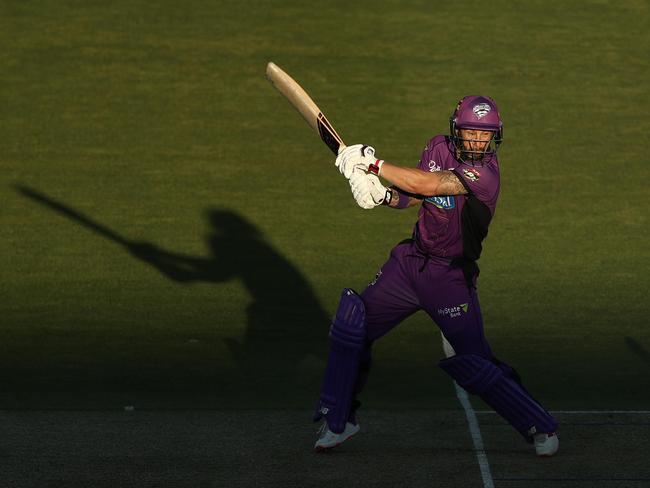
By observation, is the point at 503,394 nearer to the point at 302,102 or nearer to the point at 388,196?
the point at 388,196

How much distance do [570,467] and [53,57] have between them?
10.5 m

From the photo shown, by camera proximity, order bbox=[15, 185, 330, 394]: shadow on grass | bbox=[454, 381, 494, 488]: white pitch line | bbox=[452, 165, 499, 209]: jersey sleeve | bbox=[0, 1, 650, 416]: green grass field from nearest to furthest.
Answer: bbox=[454, 381, 494, 488]: white pitch line → bbox=[452, 165, 499, 209]: jersey sleeve → bbox=[0, 1, 650, 416]: green grass field → bbox=[15, 185, 330, 394]: shadow on grass

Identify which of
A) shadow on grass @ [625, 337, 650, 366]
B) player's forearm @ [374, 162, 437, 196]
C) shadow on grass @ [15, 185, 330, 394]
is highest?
player's forearm @ [374, 162, 437, 196]

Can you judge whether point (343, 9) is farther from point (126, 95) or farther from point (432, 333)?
point (432, 333)

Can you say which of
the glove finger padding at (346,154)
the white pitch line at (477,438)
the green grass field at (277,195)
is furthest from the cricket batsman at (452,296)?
the green grass field at (277,195)

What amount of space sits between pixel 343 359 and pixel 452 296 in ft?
2.40

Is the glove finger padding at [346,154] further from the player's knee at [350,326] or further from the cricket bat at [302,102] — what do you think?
the player's knee at [350,326]

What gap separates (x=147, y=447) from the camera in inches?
328

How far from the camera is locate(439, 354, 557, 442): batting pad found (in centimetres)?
812

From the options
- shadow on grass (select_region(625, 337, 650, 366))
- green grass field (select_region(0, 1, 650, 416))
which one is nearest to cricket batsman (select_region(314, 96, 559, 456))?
green grass field (select_region(0, 1, 650, 416))

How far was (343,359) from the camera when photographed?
8.23m

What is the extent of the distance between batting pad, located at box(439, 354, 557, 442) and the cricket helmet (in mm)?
1158

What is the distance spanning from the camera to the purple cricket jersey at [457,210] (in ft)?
26.4

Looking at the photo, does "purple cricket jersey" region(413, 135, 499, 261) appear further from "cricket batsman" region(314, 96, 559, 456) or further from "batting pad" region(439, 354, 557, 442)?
"batting pad" region(439, 354, 557, 442)
